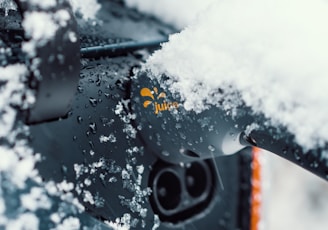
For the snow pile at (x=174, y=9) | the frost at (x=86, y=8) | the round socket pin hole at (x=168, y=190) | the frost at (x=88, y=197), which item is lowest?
the frost at (x=88, y=197)

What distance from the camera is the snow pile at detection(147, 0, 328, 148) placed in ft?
2.25

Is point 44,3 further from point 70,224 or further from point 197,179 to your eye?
point 197,179

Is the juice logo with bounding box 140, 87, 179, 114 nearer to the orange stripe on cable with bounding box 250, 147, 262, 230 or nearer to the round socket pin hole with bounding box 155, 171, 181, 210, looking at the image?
the round socket pin hole with bounding box 155, 171, 181, 210

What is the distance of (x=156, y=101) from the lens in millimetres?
893

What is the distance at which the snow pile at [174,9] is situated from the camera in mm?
1316

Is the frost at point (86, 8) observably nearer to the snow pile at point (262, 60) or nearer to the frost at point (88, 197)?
the snow pile at point (262, 60)

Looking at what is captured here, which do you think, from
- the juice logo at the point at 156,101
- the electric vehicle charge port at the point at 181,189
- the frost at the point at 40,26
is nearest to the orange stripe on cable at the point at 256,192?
the electric vehicle charge port at the point at 181,189

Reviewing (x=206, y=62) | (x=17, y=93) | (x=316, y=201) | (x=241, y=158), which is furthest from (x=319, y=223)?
(x=17, y=93)

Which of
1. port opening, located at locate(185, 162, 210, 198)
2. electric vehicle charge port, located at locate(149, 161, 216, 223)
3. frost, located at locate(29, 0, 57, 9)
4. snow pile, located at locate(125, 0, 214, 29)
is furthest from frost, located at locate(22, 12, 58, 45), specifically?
snow pile, located at locate(125, 0, 214, 29)

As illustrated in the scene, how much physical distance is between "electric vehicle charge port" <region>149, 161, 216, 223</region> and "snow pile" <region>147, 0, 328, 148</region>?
0.22 meters

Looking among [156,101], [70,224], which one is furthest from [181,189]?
[70,224]

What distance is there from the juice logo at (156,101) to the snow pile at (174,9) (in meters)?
0.45

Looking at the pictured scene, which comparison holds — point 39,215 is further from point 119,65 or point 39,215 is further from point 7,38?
point 119,65

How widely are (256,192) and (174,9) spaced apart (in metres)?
0.51
